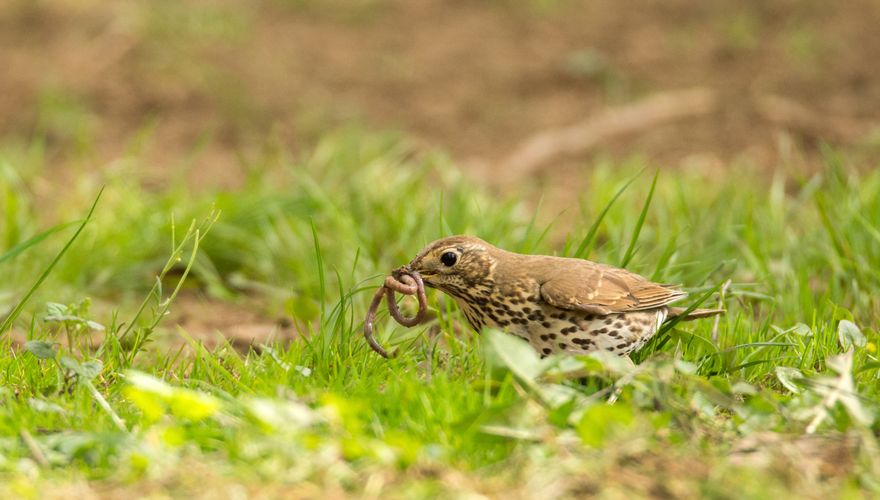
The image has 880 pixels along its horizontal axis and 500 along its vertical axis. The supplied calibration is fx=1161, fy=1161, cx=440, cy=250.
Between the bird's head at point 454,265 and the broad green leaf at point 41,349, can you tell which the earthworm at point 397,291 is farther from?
the broad green leaf at point 41,349

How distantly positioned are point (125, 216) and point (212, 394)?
10.1ft

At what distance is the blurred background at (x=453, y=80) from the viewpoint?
28.5 feet

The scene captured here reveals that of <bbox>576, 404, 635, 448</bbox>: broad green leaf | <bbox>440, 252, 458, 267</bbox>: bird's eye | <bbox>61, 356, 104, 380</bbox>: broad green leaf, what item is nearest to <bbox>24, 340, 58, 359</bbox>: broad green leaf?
<bbox>61, 356, 104, 380</bbox>: broad green leaf

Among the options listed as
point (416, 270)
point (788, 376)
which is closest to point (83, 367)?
point (416, 270)

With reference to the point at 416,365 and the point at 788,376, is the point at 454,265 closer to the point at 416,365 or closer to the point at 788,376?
the point at 416,365

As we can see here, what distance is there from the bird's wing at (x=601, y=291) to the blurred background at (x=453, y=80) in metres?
3.80

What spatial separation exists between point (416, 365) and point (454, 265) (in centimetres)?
40

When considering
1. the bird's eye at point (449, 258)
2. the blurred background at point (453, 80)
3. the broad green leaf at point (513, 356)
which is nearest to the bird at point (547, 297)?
the bird's eye at point (449, 258)

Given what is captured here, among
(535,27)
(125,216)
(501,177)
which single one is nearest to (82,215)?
(125,216)

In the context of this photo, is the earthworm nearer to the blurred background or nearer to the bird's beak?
the bird's beak

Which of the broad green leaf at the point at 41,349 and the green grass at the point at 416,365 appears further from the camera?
the broad green leaf at the point at 41,349

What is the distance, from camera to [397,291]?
429cm

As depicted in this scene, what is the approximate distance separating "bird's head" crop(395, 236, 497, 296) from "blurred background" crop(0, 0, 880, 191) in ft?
11.7

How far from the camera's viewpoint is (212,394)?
151 inches
